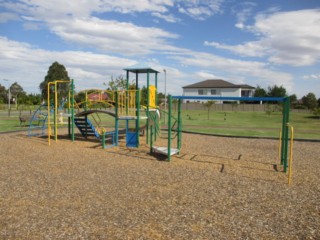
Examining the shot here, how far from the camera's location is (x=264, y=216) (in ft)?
14.3

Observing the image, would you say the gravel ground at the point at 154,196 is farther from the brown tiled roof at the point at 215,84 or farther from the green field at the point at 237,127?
the brown tiled roof at the point at 215,84

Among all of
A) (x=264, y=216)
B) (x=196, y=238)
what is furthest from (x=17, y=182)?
→ (x=264, y=216)

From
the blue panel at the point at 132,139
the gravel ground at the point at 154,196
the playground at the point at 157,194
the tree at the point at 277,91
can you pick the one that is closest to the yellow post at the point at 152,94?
the blue panel at the point at 132,139

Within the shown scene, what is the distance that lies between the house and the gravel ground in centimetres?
6399

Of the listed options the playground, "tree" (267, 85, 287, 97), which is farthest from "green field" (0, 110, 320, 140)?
"tree" (267, 85, 287, 97)

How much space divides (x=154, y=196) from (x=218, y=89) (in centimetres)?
7044

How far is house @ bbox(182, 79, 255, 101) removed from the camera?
71.3m

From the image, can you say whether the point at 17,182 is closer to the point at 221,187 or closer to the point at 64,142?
the point at 221,187

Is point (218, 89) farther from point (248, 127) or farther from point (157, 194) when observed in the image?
point (157, 194)

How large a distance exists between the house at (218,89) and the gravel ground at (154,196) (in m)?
64.0

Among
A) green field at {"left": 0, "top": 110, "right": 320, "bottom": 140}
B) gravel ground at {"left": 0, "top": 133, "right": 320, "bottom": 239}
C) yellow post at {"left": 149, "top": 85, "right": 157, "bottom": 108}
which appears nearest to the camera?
gravel ground at {"left": 0, "top": 133, "right": 320, "bottom": 239}

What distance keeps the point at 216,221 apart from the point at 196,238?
0.63m

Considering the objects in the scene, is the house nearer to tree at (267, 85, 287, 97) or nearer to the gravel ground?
tree at (267, 85, 287, 97)

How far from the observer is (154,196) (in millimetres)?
5184
